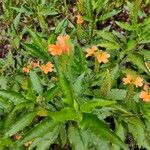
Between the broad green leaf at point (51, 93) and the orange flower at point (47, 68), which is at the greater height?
the broad green leaf at point (51, 93)

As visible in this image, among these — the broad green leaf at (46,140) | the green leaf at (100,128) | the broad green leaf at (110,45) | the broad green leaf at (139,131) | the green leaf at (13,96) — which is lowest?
the broad green leaf at (139,131)

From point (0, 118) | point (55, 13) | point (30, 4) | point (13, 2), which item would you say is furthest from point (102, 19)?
point (0, 118)

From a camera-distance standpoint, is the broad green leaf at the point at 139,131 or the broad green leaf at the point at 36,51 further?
the broad green leaf at the point at 36,51

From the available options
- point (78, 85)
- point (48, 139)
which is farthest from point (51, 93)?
point (48, 139)

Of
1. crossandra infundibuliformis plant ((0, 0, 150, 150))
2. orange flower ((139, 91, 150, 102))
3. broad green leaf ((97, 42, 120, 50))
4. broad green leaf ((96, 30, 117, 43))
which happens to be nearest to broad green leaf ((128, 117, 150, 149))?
crossandra infundibuliformis plant ((0, 0, 150, 150))

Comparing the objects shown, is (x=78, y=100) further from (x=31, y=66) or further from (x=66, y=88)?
(x=31, y=66)

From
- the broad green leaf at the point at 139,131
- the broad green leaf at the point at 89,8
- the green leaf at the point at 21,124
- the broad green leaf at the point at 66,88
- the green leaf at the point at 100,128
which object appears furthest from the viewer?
the broad green leaf at the point at 89,8

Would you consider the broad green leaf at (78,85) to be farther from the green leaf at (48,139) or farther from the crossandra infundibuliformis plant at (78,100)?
the green leaf at (48,139)

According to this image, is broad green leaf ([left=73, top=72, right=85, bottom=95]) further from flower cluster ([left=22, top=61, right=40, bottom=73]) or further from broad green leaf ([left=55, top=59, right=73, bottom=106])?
flower cluster ([left=22, top=61, right=40, bottom=73])

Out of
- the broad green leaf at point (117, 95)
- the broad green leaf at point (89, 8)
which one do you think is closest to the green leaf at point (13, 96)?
the broad green leaf at point (117, 95)
